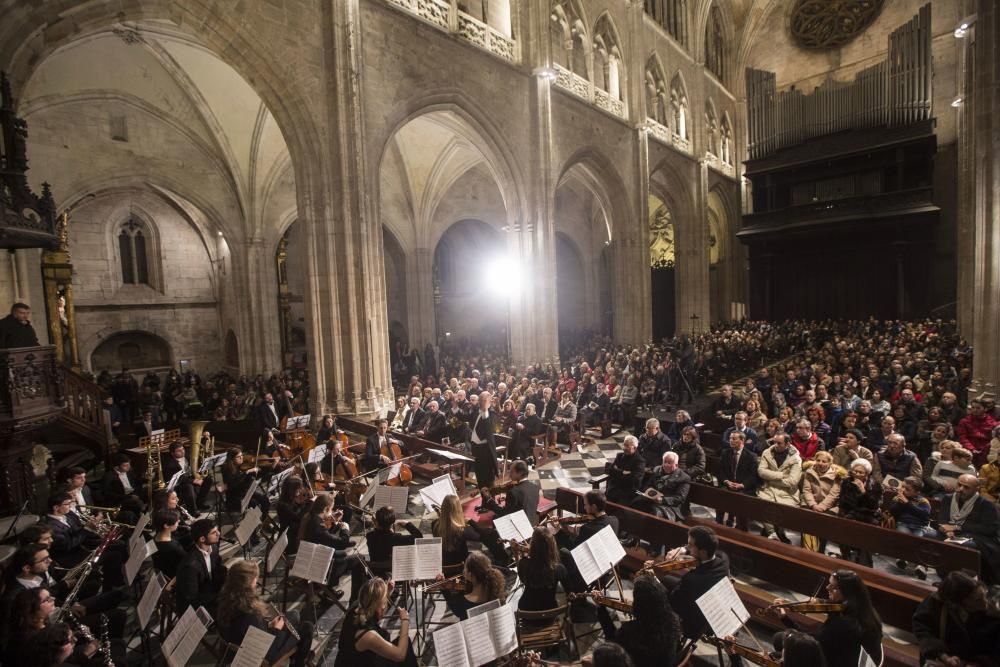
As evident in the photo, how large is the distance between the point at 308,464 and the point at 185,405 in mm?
9691

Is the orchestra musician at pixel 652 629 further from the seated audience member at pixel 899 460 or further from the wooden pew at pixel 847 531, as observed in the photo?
the seated audience member at pixel 899 460

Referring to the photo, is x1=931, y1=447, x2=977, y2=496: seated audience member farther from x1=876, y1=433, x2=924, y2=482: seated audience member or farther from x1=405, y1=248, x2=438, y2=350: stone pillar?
x1=405, y1=248, x2=438, y2=350: stone pillar

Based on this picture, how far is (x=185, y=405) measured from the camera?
14.5 m

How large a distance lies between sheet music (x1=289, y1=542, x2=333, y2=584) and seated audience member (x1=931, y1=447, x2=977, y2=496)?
6117 mm

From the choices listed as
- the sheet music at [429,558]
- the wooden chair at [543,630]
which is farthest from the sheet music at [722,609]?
the sheet music at [429,558]

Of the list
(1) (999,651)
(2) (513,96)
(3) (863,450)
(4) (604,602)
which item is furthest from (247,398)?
(1) (999,651)

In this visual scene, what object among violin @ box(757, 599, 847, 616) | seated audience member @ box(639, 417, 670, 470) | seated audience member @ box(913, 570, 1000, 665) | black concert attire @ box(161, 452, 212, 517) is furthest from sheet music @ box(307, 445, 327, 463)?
seated audience member @ box(913, 570, 1000, 665)

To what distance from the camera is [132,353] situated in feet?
57.0

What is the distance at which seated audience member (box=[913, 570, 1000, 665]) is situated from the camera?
10.1ft

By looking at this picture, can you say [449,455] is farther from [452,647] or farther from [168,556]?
[452,647]

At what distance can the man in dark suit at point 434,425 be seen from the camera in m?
9.88

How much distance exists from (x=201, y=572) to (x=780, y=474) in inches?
235

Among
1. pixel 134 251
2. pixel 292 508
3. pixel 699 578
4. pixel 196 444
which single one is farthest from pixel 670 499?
pixel 134 251

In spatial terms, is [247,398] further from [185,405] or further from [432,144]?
[432,144]
